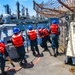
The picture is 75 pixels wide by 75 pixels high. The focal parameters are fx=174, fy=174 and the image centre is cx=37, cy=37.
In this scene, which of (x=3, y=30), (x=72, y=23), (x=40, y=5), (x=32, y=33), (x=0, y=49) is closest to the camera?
(x=0, y=49)

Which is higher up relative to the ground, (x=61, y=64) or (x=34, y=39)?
(x=34, y=39)

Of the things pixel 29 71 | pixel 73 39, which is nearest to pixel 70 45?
pixel 73 39

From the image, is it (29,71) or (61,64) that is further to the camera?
(61,64)

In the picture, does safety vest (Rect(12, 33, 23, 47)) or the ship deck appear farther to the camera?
safety vest (Rect(12, 33, 23, 47))

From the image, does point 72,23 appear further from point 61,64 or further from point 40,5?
point 40,5

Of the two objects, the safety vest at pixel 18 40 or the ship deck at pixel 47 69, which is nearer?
the ship deck at pixel 47 69

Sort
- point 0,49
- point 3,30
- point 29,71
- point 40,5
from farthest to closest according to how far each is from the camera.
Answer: point 40,5, point 3,30, point 29,71, point 0,49

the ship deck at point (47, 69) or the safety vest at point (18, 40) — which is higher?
the safety vest at point (18, 40)

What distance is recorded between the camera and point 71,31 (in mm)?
8117

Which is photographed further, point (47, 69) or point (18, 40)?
point (18, 40)

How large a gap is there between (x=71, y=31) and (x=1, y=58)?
341 centimetres

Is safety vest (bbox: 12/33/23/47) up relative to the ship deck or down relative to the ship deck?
up

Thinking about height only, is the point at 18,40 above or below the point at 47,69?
above

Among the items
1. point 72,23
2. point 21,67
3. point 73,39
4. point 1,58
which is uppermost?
point 72,23
